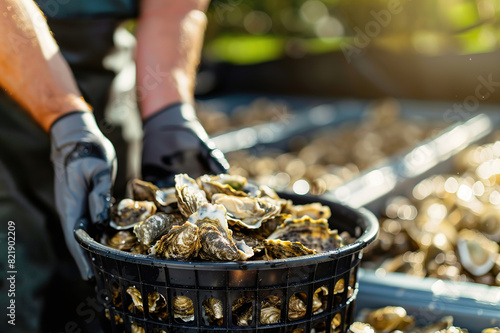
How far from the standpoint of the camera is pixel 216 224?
903mm

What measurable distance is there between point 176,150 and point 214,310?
23.6 inches

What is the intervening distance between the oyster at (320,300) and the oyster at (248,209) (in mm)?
174

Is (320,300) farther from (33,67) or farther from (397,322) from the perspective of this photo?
(33,67)

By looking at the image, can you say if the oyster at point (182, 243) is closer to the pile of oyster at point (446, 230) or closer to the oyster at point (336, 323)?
the oyster at point (336, 323)

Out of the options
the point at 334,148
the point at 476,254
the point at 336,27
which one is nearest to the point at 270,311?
the point at 476,254

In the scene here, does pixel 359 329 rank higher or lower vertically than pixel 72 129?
lower

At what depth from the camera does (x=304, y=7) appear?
9.54 metres

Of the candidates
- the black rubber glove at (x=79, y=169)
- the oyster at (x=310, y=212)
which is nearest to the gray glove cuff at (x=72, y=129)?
the black rubber glove at (x=79, y=169)

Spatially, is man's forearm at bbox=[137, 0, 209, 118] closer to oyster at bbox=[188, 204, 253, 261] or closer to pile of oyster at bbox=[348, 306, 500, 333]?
oyster at bbox=[188, 204, 253, 261]

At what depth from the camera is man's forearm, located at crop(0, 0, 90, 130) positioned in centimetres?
118

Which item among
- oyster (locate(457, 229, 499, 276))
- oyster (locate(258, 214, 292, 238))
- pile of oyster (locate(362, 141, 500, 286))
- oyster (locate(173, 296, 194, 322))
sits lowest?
pile of oyster (locate(362, 141, 500, 286))

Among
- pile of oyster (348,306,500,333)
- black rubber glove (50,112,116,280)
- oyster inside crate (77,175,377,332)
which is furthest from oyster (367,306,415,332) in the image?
black rubber glove (50,112,116,280)

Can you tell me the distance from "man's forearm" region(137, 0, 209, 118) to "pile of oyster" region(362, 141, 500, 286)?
898 mm

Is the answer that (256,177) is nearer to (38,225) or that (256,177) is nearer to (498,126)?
(38,225)
